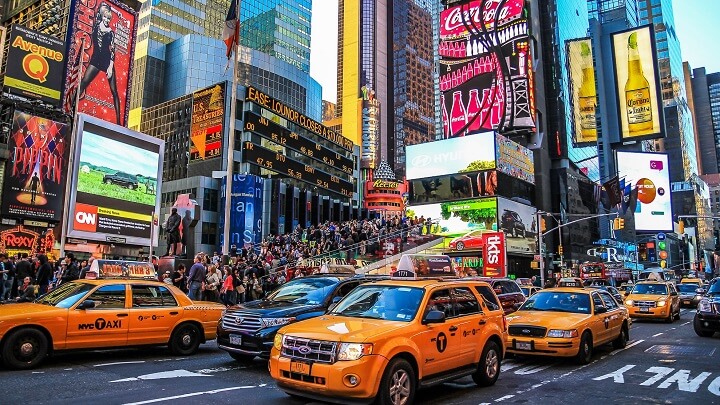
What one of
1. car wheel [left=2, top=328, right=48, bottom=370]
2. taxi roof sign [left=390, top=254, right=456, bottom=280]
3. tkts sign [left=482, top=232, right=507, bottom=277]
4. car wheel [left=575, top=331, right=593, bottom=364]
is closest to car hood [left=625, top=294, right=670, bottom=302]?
tkts sign [left=482, top=232, right=507, bottom=277]

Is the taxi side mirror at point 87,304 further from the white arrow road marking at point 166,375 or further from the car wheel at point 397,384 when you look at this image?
the car wheel at point 397,384

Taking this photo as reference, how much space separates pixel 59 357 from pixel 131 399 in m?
4.15

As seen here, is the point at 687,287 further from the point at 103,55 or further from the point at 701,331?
the point at 103,55

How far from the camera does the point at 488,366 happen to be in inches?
321

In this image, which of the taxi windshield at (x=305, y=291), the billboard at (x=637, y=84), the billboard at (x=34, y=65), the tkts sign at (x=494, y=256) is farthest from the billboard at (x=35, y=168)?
the billboard at (x=637, y=84)

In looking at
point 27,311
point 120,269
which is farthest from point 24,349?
point 120,269

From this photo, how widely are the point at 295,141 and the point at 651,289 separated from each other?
192ft

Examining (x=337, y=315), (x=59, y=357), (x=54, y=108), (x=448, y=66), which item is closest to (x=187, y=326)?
(x=59, y=357)

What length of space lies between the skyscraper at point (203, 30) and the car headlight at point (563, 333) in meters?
89.0

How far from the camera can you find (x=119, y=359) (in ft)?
32.7

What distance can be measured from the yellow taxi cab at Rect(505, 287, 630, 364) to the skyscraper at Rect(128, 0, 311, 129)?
87750 millimetres

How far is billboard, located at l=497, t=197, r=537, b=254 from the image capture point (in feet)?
200

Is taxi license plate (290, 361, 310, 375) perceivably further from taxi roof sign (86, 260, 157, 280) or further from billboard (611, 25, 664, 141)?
billboard (611, 25, 664, 141)

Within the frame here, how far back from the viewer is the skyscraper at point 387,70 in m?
175
